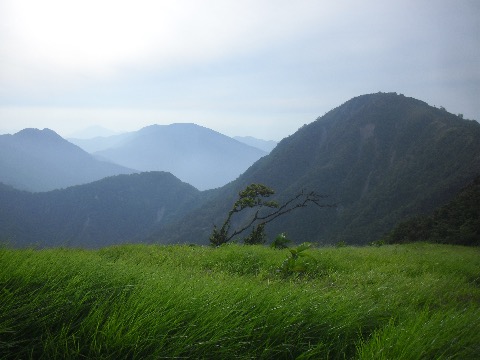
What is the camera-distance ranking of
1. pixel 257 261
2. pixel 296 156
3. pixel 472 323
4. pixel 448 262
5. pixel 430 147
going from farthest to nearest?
pixel 296 156 < pixel 430 147 < pixel 448 262 < pixel 257 261 < pixel 472 323

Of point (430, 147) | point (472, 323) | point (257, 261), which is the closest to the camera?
point (472, 323)

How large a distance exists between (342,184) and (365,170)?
1359 centimetres

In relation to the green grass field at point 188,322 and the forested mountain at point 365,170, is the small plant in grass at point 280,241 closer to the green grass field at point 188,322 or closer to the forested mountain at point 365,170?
the green grass field at point 188,322

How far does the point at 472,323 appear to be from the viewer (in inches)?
136

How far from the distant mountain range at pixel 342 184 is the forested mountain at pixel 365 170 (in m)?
0.46

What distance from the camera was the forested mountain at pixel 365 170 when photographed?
92938 mm

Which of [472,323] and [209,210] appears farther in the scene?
[209,210]

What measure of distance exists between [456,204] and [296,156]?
437 ft

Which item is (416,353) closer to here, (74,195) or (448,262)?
(448,262)

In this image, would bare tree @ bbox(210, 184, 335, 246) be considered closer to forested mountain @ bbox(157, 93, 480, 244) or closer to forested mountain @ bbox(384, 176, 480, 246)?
forested mountain @ bbox(384, 176, 480, 246)

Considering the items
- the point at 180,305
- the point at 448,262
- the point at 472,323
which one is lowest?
the point at 448,262

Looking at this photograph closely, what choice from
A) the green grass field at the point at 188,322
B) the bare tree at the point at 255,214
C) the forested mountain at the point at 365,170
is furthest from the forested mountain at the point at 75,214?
the green grass field at the point at 188,322

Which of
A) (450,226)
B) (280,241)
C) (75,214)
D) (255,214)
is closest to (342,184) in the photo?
(450,226)

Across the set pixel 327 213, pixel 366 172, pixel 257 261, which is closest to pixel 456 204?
pixel 257 261
